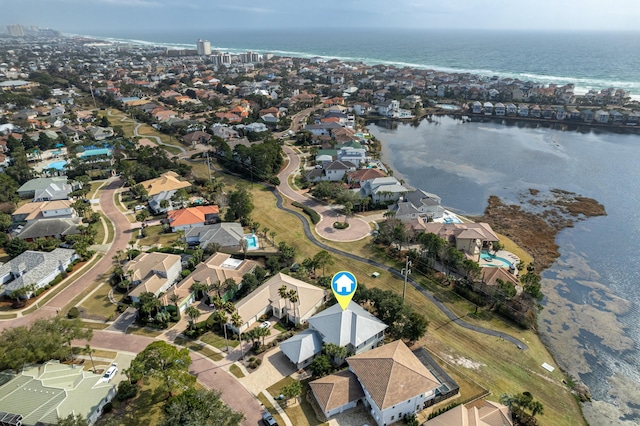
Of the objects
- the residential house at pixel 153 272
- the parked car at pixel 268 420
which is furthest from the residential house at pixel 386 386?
the residential house at pixel 153 272

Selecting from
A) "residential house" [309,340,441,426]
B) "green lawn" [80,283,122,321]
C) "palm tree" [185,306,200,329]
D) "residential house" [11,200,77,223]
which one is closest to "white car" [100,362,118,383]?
"palm tree" [185,306,200,329]

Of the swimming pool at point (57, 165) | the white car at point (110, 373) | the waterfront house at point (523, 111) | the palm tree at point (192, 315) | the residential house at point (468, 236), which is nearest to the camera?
the white car at point (110, 373)

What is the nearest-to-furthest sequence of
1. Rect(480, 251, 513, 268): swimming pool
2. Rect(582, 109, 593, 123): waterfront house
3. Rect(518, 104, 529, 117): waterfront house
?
Rect(480, 251, 513, 268): swimming pool, Rect(582, 109, 593, 123): waterfront house, Rect(518, 104, 529, 117): waterfront house

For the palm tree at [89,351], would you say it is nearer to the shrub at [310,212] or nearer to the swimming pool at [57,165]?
the shrub at [310,212]

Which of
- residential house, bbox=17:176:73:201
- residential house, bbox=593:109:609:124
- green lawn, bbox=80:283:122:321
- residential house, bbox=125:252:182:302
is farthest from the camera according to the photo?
residential house, bbox=593:109:609:124

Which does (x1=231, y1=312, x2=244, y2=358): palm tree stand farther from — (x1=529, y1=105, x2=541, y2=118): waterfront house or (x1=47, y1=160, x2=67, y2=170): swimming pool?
(x1=529, y1=105, x2=541, y2=118): waterfront house

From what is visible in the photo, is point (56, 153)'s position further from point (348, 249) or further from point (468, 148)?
point (468, 148)

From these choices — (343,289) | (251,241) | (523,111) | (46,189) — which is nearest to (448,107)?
(523,111)

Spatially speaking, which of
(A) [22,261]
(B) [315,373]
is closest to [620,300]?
(B) [315,373]
